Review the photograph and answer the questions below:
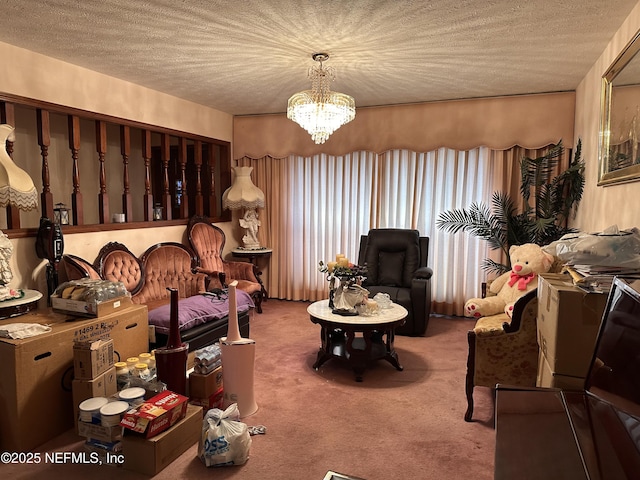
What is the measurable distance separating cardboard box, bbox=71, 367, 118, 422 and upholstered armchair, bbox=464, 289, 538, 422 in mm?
2179

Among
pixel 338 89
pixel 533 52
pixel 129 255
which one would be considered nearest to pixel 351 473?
pixel 129 255

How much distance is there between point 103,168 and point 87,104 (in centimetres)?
57

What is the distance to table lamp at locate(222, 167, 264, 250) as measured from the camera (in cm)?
527

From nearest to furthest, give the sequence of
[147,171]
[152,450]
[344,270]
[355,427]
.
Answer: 1. [152,450]
2. [355,427]
3. [344,270]
4. [147,171]

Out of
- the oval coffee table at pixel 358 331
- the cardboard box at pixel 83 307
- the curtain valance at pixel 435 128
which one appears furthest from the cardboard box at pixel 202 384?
the curtain valance at pixel 435 128

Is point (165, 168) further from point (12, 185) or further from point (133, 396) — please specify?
point (133, 396)

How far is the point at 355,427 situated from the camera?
2508 millimetres

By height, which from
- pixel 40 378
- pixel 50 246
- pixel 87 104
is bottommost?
pixel 40 378

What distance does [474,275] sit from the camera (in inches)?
191

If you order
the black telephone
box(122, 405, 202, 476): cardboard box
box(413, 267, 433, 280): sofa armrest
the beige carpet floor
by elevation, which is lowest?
the beige carpet floor

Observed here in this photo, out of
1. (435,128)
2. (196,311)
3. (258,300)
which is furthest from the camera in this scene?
(258,300)

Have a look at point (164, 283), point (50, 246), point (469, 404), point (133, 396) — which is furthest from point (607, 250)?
point (164, 283)

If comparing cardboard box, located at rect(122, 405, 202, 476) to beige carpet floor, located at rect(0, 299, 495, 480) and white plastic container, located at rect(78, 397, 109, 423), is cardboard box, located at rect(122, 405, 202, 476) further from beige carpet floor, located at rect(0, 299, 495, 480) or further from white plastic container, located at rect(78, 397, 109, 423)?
white plastic container, located at rect(78, 397, 109, 423)

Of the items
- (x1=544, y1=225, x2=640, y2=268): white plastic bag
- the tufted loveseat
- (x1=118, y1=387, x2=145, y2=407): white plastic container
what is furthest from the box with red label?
(x1=544, y1=225, x2=640, y2=268): white plastic bag
